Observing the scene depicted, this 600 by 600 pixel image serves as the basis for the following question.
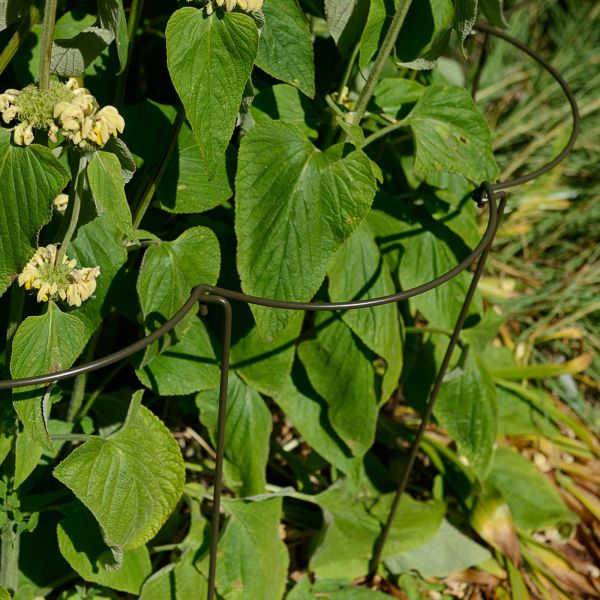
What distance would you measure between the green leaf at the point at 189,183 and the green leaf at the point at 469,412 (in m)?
0.52

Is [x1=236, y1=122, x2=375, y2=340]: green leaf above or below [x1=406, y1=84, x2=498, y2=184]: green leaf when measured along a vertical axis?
below

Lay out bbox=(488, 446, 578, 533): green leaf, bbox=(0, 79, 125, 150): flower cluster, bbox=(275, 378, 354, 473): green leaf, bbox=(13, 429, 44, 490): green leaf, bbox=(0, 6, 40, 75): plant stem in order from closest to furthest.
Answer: bbox=(0, 79, 125, 150): flower cluster, bbox=(0, 6, 40, 75): plant stem, bbox=(13, 429, 44, 490): green leaf, bbox=(275, 378, 354, 473): green leaf, bbox=(488, 446, 578, 533): green leaf

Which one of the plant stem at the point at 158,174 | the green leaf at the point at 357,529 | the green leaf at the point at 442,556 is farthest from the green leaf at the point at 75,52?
the green leaf at the point at 442,556

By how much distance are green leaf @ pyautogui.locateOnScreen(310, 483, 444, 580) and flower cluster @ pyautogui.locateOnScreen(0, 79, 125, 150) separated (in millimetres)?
777

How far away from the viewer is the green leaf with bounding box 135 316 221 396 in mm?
1104

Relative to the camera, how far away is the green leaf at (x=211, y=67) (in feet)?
2.76

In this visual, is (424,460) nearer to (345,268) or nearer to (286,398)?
(286,398)

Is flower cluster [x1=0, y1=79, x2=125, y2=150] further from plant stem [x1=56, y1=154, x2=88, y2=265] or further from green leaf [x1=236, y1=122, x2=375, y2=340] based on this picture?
green leaf [x1=236, y1=122, x2=375, y2=340]

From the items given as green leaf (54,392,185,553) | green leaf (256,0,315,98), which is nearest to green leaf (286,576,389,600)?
green leaf (54,392,185,553)

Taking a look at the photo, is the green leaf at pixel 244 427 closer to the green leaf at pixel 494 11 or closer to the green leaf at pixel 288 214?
the green leaf at pixel 288 214

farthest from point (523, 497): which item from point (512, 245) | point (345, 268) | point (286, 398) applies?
point (512, 245)

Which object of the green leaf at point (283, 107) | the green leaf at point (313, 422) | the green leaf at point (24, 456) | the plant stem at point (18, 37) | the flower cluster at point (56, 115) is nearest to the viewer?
the flower cluster at point (56, 115)

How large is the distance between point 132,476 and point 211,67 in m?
0.48

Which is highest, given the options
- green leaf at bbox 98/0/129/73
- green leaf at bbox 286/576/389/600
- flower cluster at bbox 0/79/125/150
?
green leaf at bbox 98/0/129/73
